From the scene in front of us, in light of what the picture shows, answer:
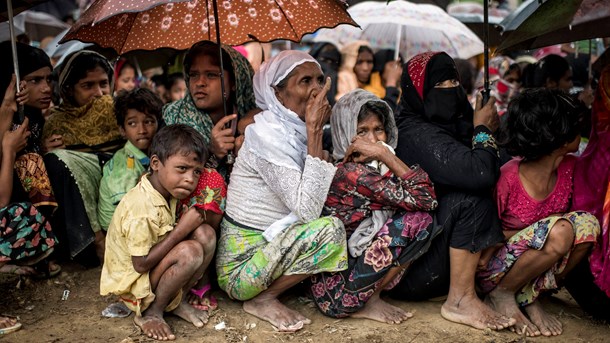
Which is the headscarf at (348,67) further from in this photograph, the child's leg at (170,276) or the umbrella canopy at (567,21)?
the child's leg at (170,276)

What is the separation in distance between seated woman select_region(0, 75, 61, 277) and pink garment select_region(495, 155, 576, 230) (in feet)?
9.02

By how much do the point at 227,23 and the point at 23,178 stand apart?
5.72 feet

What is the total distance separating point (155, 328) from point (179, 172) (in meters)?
0.88

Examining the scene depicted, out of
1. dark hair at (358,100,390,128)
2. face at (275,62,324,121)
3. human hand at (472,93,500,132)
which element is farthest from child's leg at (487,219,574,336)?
face at (275,62,324,121)

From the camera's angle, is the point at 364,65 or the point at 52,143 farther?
the point at 364,65

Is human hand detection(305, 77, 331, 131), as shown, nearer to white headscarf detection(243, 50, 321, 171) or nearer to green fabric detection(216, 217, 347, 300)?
white headscarf detection(243, 50, 321, 171)

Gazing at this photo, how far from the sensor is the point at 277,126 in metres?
3.79

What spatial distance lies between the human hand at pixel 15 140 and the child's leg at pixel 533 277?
3.03m

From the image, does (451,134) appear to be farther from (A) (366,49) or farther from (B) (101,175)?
(A) (366,49)

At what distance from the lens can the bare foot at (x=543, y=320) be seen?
3709 mm

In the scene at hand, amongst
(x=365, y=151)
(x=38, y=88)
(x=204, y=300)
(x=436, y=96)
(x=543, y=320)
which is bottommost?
(x=543, y=320)

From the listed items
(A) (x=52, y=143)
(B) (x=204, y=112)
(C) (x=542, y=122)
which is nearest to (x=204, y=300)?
(B) (x=204, y=112)

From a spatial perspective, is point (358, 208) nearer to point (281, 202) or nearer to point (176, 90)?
point (281, 202)

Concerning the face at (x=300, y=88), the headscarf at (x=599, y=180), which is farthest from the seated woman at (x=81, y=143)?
the headscarf at (x=599, y=180)
